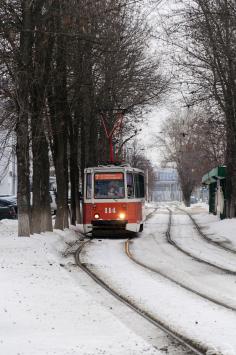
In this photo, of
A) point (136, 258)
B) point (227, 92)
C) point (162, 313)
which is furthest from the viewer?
point (227, 92)

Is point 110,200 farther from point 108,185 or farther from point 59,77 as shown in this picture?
point 59,77

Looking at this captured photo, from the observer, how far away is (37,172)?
922 inches

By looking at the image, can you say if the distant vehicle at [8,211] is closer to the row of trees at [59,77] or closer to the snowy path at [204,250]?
the row of trees at [59,77]

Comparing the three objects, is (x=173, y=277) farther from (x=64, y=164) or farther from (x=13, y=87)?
(x=64, y=164)

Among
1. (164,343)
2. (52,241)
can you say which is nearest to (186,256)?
(52,241)

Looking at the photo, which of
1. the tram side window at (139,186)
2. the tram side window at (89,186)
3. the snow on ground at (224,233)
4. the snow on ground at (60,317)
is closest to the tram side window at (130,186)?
the tram side window at (139,186)

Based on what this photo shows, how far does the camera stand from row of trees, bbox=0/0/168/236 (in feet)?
63.5

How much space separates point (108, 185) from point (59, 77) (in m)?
5.18

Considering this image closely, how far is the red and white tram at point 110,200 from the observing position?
2658 cm

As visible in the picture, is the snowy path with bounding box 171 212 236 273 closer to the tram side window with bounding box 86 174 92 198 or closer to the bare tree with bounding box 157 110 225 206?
the tram side window with bounding box 86 174 92 198

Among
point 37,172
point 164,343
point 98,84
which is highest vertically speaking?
point 98,84

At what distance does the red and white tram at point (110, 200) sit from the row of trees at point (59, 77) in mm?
1109

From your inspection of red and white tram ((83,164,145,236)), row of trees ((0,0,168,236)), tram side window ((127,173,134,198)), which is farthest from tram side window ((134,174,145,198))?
row of trees ((0,0,168,236))

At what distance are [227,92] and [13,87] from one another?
46.6 feet
